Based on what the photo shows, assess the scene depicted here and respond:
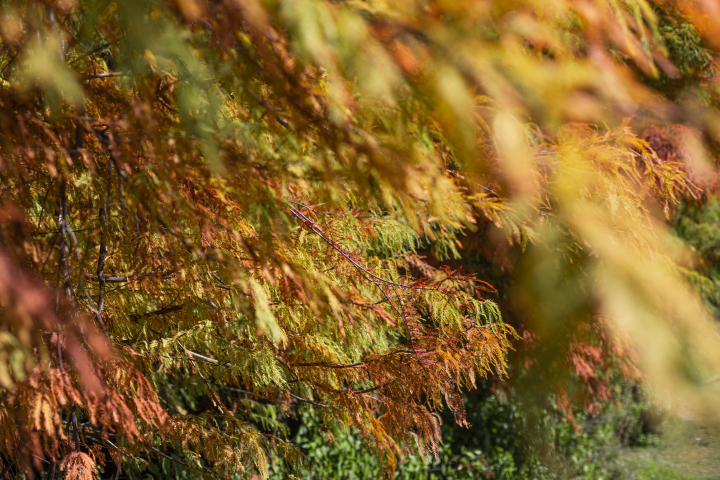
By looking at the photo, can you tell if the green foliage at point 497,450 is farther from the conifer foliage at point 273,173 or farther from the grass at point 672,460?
the conifer foliage at point 273,173

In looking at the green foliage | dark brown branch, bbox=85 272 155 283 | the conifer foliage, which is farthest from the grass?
dark brown branch, bbox=85 272 155 283

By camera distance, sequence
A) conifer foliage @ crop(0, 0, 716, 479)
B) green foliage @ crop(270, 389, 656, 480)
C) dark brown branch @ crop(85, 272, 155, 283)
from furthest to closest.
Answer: green foliage @ crop(270, 389, 656, 480) → dark brown branch @ crop(85, 272, 155, 283) → conifer foliage @ crop(0, 0, 716, 479)

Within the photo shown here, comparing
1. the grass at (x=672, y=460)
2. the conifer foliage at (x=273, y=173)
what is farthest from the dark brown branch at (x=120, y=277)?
the grass at (x=672, y=460)

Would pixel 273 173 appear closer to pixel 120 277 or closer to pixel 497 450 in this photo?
pixel 120 277

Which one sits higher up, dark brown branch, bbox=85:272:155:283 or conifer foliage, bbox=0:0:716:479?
conifer foliage, bbox=0:0:716:479

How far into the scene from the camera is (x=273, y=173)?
152 centimetres

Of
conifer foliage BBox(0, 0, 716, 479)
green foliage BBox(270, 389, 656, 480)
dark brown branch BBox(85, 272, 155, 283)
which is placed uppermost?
conifer foliage BBox(0, 0, 716, 479)

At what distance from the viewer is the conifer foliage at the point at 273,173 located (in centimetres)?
93

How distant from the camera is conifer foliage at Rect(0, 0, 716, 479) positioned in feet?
3.04

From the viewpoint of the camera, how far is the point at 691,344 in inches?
23.1

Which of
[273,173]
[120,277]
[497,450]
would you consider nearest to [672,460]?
[497,450]

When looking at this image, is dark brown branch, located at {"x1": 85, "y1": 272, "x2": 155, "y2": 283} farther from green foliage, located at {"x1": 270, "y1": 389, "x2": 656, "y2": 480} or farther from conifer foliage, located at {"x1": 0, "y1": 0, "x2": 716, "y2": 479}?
green foliage, located at {"x1": 270, "y1": 389, "x2": 656, "y2": 480}

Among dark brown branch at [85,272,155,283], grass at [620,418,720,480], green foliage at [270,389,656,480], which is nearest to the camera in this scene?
dark brown branch at [85,272,155,283]

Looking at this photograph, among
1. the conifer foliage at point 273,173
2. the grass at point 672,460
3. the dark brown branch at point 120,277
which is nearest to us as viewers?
the conifer foliage at point 273,173
